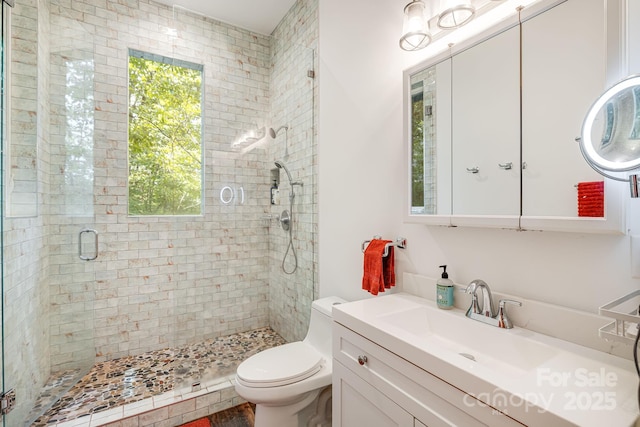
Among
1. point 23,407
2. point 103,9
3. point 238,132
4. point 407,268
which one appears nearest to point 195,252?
point 238,132

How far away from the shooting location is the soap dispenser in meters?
1.29

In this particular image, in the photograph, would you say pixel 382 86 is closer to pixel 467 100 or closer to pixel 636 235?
pixel 467 100

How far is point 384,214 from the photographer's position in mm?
1729

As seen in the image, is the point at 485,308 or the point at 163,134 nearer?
the point at 485,308

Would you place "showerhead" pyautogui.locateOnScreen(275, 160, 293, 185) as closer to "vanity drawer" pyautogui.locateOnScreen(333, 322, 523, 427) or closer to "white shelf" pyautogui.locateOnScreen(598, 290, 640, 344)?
"vanity drawer" pyautogui.locateOnScreen(333, 322, 523, 427)

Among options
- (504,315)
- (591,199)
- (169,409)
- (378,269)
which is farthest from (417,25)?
(169,409)

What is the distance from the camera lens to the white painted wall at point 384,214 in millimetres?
969

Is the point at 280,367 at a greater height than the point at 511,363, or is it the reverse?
the point at 511,363

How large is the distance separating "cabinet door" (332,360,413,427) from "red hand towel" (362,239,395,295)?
1.45 ft

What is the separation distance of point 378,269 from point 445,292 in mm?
367

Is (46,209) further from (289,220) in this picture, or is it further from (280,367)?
(280,367)

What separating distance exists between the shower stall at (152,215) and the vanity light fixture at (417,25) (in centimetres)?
112

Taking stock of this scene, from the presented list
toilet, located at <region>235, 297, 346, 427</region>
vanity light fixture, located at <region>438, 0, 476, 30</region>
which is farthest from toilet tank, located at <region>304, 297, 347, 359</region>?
vanity light fixture, located at <region>438, 0, 476, 30</region>

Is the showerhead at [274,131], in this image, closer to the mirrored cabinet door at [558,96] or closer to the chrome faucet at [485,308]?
the mirrored cabinet door at [558,96]
